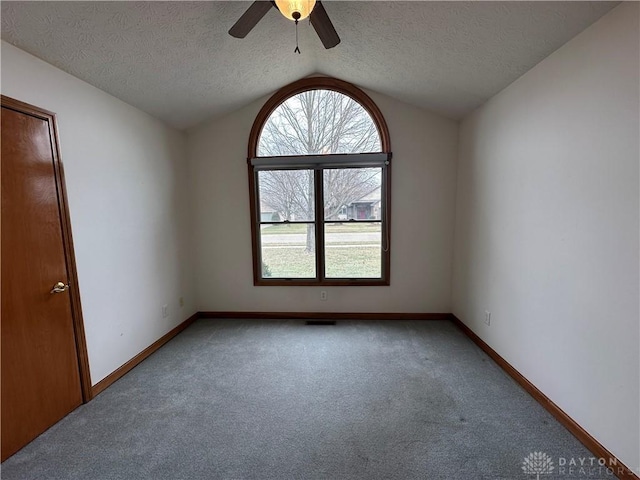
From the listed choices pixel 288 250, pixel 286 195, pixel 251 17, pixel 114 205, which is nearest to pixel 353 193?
pixel 286 195

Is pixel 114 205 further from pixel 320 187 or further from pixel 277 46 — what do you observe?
pixel 320 187

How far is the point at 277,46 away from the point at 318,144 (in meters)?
1.15

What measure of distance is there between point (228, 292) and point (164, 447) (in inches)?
82.9

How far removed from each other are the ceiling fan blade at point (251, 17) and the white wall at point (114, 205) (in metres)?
1.30

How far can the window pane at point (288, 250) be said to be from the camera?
3609mm

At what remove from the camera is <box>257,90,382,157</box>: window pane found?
343 centimetres

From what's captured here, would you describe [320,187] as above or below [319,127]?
below

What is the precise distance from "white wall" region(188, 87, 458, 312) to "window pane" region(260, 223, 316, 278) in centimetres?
19

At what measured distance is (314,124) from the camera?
137 inches

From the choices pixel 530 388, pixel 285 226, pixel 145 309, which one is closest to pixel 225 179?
pixel 285 226
